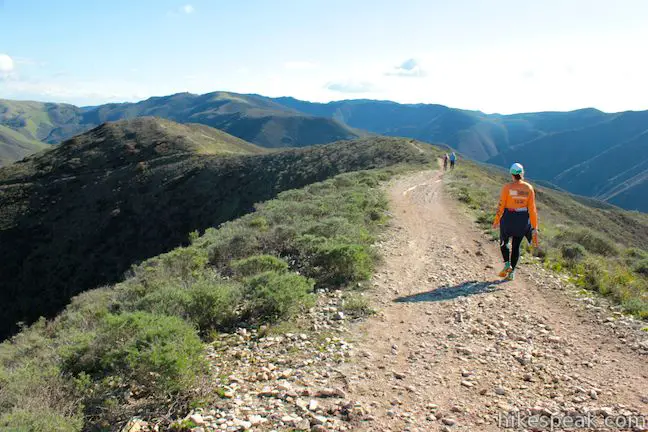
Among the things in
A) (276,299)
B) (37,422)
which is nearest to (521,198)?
(276,299)

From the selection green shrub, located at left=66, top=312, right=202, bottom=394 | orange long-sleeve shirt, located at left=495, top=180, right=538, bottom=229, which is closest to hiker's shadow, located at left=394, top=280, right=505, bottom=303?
orange long-sleeve shirt, located at left=495, top=180, right=538, bottom=229

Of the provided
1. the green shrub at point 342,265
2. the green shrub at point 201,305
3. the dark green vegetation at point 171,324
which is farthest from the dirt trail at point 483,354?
the green shrub at point 201,305

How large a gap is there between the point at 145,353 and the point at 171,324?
741 millimetres

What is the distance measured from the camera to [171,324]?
5645 mm

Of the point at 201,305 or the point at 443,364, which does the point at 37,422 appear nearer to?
the point at 201,305

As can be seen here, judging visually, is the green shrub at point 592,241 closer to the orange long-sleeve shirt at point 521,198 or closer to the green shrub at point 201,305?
the orange long-sleeve shirt at point 521,198

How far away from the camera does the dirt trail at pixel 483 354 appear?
483cm

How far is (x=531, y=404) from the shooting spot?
193 inches

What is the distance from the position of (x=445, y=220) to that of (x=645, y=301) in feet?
30.2

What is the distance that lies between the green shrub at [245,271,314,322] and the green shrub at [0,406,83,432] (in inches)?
138

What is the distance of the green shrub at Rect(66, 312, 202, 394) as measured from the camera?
4.87 meters

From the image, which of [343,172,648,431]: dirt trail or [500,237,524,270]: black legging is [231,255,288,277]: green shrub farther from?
[500,237,524,270]: black legging

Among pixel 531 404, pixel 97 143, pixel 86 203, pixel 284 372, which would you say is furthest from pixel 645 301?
pixel 97 143

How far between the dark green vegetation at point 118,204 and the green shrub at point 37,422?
38.0 m
